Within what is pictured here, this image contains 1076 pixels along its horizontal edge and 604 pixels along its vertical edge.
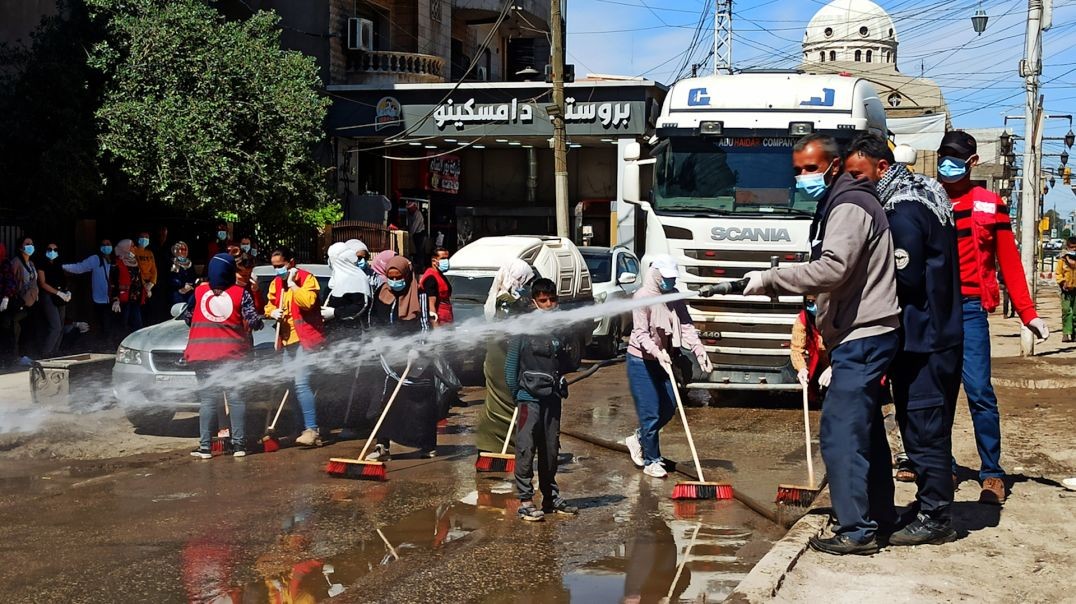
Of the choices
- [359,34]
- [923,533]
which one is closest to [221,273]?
[923,533]

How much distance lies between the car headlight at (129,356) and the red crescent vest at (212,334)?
1.43 meters

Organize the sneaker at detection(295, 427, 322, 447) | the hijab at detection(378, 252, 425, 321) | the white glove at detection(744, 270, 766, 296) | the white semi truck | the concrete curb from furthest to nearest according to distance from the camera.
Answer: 1. the white semi truck
2. the sneaker at detection(295, 427, 322, 447)
3. the hijab at detection(378, 252, 425, 321)
4. the white glove at detection(744, 270, 766, 296)
5. the concrete curb

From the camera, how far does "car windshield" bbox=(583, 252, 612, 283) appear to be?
18.4m

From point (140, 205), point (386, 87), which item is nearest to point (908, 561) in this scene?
point (140, 205)

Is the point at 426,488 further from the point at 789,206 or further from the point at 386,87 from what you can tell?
the point at 386,87

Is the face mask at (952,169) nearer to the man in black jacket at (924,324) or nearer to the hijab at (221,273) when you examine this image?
the man in black jacket at (924,324)

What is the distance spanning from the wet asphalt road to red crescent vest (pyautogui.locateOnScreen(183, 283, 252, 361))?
34.3 inches

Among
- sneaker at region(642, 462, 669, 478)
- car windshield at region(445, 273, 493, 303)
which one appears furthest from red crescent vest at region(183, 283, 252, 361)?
car windshield at region(445, 273, 493, 303)

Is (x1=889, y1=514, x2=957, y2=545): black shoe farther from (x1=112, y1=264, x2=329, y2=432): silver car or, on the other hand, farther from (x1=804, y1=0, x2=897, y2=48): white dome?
(x1=804, y1=0, x2=897, y2=48): white dome

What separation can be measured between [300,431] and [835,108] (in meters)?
6.48

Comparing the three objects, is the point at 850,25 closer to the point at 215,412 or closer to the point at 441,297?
the point at 441,297

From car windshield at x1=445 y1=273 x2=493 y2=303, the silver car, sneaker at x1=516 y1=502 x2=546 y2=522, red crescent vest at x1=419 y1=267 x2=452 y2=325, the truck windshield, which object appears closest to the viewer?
sneaker at x1=516 y1=502 x2=546 y2=522

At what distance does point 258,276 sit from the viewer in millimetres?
12492

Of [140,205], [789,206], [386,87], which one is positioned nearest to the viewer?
[789,206]
